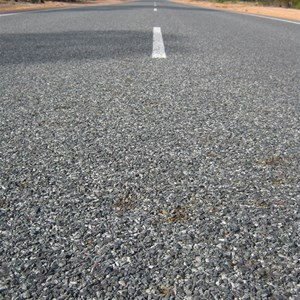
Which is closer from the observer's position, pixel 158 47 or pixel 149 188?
pixel 149 188

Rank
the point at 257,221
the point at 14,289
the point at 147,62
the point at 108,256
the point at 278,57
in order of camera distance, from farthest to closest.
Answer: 1. the point at 278,57
2. the point at 147,62
3. the point at 257,221
4. the point at 108,256
5. the point at 14,289

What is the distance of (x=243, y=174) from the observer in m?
1.48

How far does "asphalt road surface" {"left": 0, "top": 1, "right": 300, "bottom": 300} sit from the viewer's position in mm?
972

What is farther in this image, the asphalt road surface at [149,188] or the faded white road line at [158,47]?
the faded white road line at [158,47]

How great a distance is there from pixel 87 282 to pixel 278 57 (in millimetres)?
3732

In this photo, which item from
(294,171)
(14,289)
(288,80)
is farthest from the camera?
(288,80)

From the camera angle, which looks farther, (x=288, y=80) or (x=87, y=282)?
(x=288, y=80)

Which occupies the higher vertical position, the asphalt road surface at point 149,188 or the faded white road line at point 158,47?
the asphalt road surface at point 149,188

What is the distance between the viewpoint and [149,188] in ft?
4.53

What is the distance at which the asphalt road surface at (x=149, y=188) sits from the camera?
3.19ft

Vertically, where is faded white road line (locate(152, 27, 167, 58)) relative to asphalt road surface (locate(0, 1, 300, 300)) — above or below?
below

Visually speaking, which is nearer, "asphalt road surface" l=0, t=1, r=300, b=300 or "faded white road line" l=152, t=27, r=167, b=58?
"asphalt road surface" l=0, t=1, r=300, b=300

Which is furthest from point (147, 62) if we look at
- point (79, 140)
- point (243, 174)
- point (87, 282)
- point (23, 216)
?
point (87, 282)

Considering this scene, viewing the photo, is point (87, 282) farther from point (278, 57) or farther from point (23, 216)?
point (278, 57)
